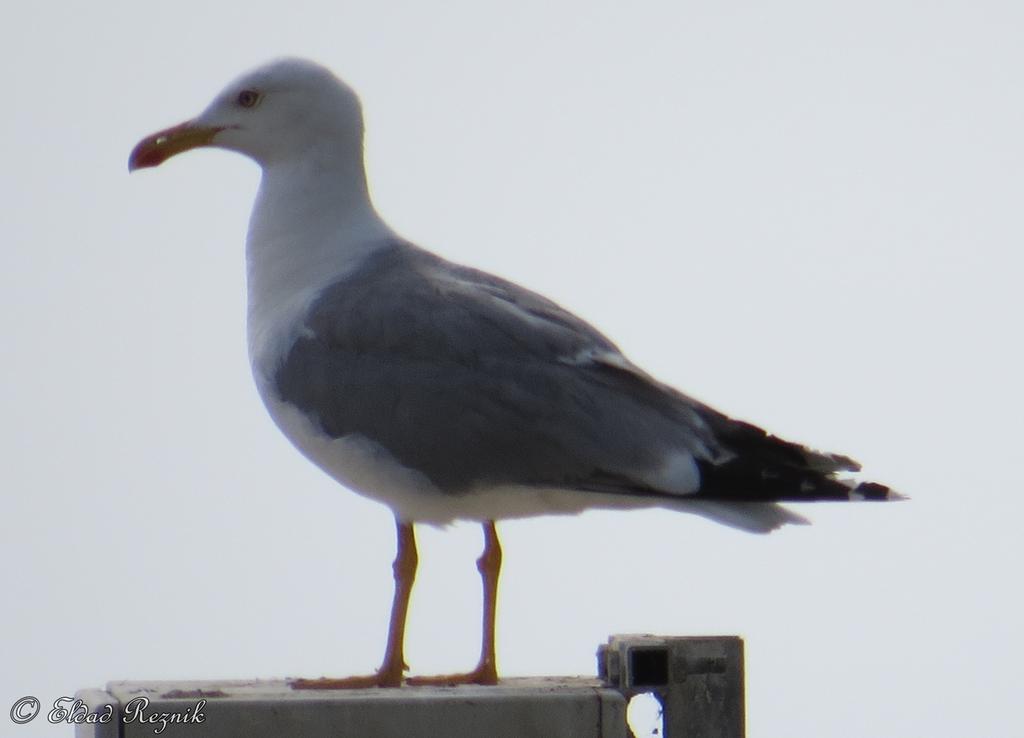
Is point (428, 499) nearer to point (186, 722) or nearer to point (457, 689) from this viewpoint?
point (457, 689)

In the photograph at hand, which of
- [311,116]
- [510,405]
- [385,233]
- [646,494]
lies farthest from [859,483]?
[311,116]

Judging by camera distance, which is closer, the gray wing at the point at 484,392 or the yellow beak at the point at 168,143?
the gray wing at the point at 484,392

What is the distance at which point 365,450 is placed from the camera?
609cm

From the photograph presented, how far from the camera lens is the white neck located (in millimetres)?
6438

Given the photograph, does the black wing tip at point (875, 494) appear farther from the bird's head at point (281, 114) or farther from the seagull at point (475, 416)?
the bird's head at point (281, 114)

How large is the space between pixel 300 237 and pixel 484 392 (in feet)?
3.55

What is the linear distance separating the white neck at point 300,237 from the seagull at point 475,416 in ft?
0.04

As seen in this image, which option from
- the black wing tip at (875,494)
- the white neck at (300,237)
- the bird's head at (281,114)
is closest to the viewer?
the black wing tip at (875,494)

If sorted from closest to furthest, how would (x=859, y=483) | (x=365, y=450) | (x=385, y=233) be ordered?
(x=859, y=483) → (x=365, y=450) → (x=385, y=233)

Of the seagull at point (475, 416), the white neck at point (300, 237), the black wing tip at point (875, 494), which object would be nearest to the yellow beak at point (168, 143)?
the white neck at point (300, 237)

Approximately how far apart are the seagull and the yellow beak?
71 cm

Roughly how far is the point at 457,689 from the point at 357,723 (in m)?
0.53

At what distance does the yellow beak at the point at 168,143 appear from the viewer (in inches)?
277

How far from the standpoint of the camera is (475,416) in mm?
6012
